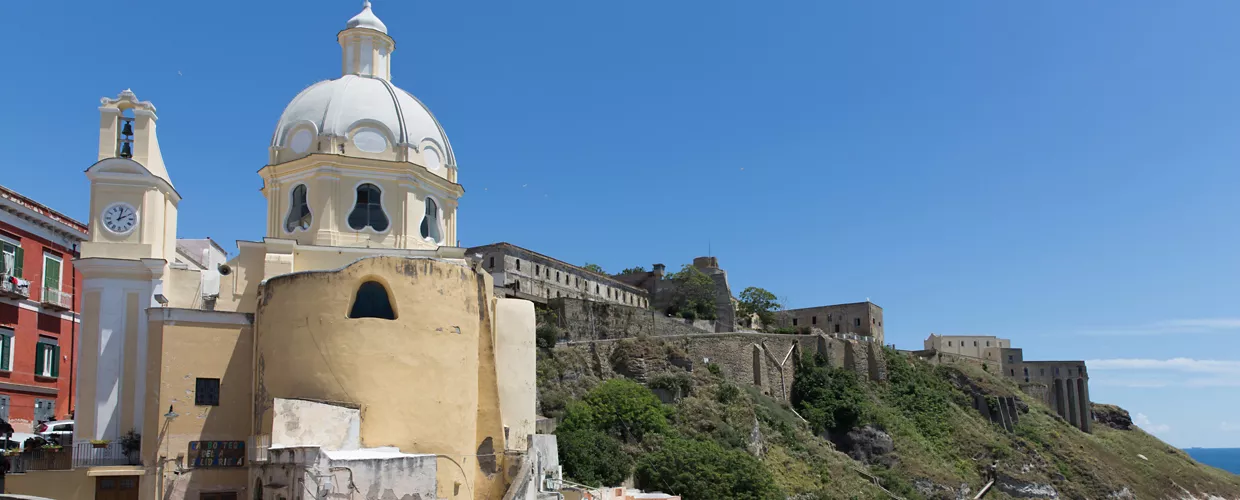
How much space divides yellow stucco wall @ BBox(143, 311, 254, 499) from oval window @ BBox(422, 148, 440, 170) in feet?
24.2

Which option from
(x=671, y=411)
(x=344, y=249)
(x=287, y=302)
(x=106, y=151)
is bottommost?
(x=671, y=411)

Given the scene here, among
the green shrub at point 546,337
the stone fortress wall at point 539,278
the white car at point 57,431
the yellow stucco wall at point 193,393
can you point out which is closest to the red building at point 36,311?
the white car at point 57,431

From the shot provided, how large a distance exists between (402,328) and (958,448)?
1862 inches

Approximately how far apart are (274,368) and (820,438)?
38.5 m

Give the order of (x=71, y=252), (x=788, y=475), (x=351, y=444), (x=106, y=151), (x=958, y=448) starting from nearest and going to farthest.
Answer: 1. (x=351, y=444)
2. (x=106, y=151)
3. (x=71, y=252)
4. (x=788, y=475)
5. (x=958, y=448)

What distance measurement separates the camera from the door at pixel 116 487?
22891 mm

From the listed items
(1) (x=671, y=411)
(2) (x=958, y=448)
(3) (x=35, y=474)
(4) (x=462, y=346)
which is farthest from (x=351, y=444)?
(2) (x=958, y=448)

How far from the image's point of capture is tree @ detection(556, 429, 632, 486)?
38062 mm

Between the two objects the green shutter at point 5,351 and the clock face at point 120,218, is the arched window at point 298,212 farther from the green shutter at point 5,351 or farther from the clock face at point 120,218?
the green shutter at point 5,351

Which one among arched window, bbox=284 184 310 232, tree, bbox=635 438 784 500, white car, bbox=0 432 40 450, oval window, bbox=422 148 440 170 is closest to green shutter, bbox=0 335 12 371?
white car, bbox=0 432 40 450

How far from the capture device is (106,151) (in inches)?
1004

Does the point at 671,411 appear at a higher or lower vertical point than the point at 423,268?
lower

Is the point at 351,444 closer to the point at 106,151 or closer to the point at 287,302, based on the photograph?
the point at 287,302

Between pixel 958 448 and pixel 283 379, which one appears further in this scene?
pixel 958 448
